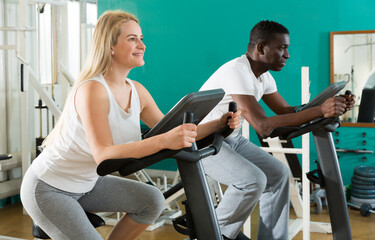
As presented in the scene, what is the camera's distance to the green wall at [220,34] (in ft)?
16.1

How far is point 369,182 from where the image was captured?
4.53 meters

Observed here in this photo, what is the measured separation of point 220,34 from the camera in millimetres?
5285

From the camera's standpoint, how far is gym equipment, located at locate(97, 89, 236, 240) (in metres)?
1.64

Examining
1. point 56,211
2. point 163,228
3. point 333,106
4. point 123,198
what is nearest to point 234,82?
point 333,106

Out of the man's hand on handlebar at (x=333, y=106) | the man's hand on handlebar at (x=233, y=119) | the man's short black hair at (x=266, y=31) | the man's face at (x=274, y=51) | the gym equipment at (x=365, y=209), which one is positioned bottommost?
the gym equipment at (x=365, y=209)

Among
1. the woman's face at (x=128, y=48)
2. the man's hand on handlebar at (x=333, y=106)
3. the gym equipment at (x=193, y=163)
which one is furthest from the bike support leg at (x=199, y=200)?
the man's hand on handlebar at (x=333, y=106)

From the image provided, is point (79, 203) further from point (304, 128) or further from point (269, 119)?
point (304, 128)

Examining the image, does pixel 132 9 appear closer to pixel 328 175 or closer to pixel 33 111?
pixel 33 111

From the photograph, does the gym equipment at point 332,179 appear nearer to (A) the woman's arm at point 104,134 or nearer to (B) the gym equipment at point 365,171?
(A) the woman's arm at point 104,134

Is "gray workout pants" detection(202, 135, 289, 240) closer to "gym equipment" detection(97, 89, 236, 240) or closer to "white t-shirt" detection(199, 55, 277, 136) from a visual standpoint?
"white t-shirt" detection(199, 55, 277, 136)

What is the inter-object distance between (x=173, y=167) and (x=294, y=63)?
5.85 feet

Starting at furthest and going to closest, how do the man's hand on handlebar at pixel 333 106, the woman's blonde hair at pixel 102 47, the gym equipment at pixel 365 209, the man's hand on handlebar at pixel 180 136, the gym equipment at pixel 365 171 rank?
1. the gym equipment at pixel 365 171
2. the gym equipment at pixel 365 209
3. the man's hand on handlebar at pixel 333 106
4. the woman's blonde hair at pixel 102 47
5. the man's hand on handlebar at pixel 180 136

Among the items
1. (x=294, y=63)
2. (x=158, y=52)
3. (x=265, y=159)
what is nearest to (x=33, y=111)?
(x=158, y=52)

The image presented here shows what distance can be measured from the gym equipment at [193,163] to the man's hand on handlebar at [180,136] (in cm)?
3
